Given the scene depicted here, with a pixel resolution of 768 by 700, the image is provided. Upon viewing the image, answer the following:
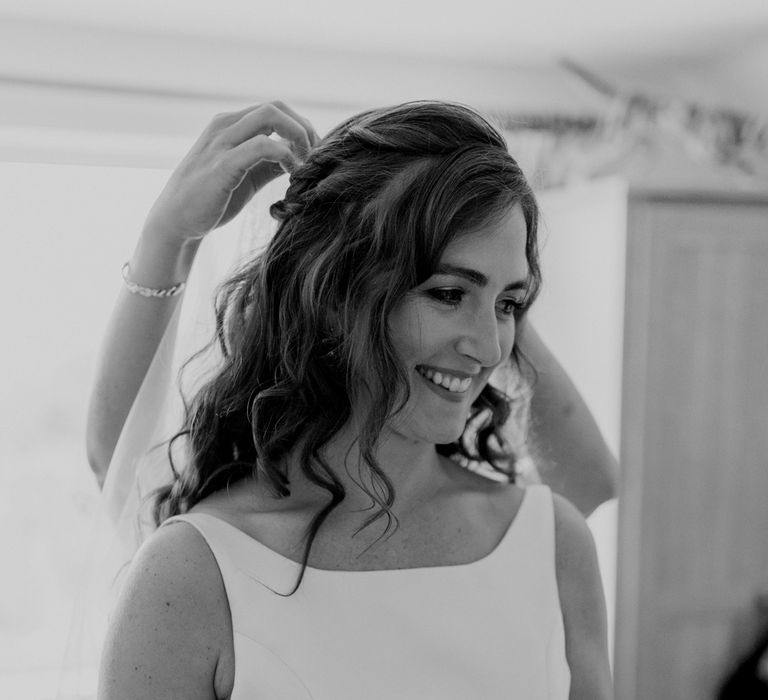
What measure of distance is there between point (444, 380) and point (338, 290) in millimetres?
149

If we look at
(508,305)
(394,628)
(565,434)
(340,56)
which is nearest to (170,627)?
(394,628)

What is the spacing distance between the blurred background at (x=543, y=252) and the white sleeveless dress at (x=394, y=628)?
1.54 metres

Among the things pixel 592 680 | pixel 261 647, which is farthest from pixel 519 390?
pixel 261 647

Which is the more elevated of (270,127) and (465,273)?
(270,127)

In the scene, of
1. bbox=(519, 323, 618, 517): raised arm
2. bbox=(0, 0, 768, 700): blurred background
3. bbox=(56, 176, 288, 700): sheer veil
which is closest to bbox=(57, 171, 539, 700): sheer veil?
bbox=(56, 176, 288, 700): sheer veil

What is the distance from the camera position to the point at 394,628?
3.58 feet

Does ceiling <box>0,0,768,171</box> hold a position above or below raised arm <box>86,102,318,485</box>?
above

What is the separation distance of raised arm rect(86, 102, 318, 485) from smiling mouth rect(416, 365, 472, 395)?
0.28 metres

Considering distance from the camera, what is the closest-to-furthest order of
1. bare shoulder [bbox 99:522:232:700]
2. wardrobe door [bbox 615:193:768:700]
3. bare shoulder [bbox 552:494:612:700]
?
bare shoulder [bbox 99:522:232:700], bare shoulder [bbox 552:494:612:700], wardrobe door [bbox 615:193:768:700]

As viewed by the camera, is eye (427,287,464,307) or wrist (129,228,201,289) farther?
wrist (129,228,201,289)

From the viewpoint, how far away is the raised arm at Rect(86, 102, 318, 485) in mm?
1054

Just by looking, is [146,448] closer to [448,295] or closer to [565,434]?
[448,295]

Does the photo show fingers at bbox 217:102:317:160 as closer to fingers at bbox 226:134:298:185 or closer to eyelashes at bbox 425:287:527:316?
fingers at bbox 226:134:298:185

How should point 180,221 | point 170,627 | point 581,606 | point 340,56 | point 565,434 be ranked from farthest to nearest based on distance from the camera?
point 340,56 < point 565,434 < point 581,606 < point 180,221 < point 170,627
